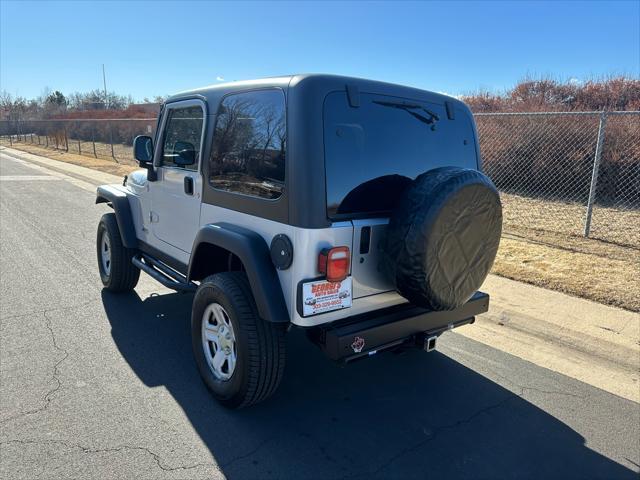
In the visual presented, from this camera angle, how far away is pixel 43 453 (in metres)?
2.64

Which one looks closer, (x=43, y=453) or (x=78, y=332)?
(x=43, y=453)

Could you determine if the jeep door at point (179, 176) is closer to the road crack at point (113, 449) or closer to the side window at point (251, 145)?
the side window at point (251, 145)

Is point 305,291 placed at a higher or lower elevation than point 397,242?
lower

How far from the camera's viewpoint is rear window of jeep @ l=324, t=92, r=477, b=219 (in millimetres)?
2667

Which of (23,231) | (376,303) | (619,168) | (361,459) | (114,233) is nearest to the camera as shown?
(361,459)

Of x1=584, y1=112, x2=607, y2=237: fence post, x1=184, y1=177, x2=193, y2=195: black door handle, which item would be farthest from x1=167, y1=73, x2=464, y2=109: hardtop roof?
x1=584, y1=112, x2=607, y2=237: fence post

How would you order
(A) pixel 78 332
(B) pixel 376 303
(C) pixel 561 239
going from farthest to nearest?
(C) pixel 561 239
(A) pixel 78 332
(B) pixel 376 303

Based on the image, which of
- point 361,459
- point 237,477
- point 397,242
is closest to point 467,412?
point 361,459

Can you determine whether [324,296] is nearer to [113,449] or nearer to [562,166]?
[113,449]

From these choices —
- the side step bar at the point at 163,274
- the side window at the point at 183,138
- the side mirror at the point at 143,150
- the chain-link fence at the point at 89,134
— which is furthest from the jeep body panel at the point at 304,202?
the chain-link fence at the point at 89,134

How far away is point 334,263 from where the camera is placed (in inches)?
103

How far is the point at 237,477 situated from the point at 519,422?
1.81 m

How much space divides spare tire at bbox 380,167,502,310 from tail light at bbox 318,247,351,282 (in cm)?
27

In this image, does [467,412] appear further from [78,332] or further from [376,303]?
[78,332]
